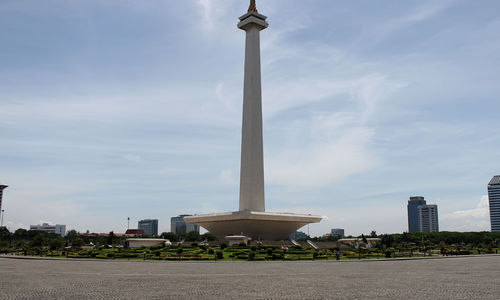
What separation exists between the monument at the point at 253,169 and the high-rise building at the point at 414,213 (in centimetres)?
9300

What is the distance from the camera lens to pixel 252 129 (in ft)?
152

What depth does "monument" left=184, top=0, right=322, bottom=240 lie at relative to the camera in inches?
1788

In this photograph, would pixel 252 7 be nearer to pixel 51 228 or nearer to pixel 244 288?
pixel 244 288

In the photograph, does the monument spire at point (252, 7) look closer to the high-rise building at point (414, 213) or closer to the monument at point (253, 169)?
the monument at point (253, 169)

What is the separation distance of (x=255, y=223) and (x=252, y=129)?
30.0ft

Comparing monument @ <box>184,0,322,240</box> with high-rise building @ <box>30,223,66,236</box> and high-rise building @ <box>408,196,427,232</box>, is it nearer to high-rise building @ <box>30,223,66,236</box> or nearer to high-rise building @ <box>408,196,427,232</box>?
high-rise building @ <box>408,196,427,232</box>

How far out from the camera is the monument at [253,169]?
149ft

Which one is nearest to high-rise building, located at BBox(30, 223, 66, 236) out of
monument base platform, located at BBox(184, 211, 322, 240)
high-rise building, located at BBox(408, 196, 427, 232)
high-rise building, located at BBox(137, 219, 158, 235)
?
high-rise building, located at BBox(137, 219, 158, 235)

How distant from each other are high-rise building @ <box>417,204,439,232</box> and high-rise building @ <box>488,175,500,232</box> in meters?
16.9

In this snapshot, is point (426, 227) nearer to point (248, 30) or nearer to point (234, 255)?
point (248, 30)

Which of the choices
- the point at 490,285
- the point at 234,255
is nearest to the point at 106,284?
the point at 490,285

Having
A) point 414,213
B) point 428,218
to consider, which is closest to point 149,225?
point 414,213

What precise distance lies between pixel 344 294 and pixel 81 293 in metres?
5.70

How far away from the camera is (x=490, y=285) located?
12312mm
